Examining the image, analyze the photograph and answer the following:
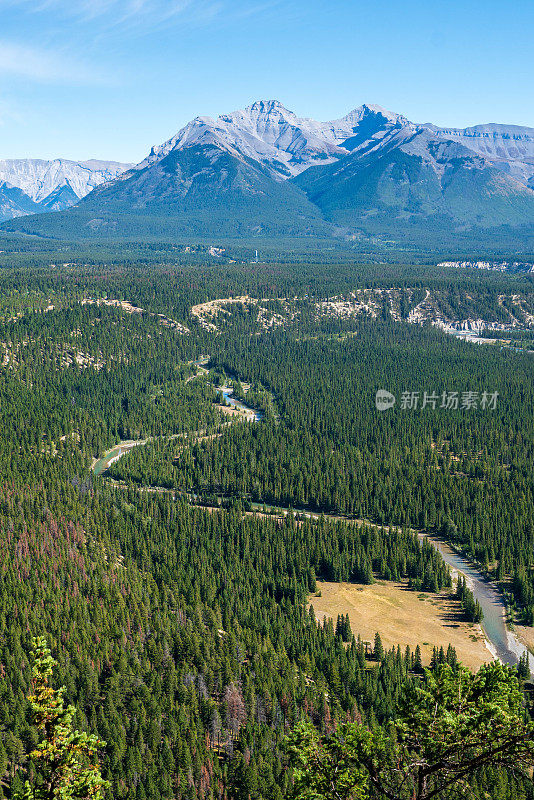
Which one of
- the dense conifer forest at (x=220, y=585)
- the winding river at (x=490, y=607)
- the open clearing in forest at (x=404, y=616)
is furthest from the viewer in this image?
the open clearing in forest at (x=404, y=616)

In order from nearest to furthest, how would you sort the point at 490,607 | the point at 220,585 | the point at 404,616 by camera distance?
1. the point at 404,616
2. the point at 490,607
3. the point at 220,585

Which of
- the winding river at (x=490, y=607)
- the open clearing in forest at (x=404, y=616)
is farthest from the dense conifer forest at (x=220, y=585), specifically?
the winding river at (x=490, y=607)

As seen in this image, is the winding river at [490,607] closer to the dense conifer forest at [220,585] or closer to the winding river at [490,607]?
the winding river at [490,607]

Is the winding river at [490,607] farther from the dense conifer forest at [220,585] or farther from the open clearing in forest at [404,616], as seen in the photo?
the dense conifer forest at [220,585]

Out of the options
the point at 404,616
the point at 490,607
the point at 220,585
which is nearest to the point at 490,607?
the point at 490,607

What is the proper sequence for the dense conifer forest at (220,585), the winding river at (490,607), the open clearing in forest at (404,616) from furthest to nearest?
the open clearing in forest at (404,616) < the winding river at (490,607) < the dense conifer forest at (220,585)

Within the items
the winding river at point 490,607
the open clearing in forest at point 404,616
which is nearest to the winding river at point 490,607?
the winding river at point 490,607

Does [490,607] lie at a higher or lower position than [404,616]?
higher

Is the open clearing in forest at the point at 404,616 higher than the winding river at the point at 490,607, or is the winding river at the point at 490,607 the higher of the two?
the winding river at the point at 490,607

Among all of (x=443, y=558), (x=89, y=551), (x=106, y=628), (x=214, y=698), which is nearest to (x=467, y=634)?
(x=443, y=558)

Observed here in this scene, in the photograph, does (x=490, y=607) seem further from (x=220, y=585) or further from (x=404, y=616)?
(x=220, y=585)

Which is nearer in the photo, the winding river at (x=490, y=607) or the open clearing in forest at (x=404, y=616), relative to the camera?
the winding river at (x=490, y=607)
